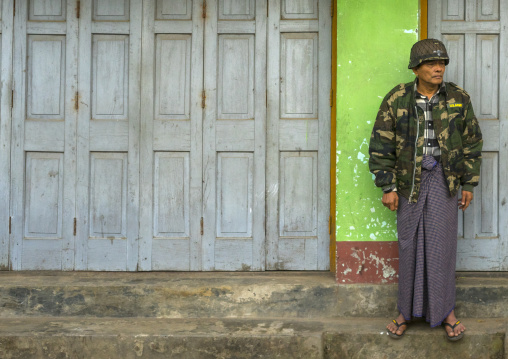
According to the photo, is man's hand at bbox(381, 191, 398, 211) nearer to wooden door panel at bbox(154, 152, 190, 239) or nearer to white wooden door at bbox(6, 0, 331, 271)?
white wooden door at bbox(6, 0, 331, 271)

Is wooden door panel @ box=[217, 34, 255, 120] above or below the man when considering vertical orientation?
above

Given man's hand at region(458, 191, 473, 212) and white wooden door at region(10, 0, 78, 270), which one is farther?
white wooden door at region(10, 0, 78, 270)

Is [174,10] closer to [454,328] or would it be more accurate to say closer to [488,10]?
[488,10]

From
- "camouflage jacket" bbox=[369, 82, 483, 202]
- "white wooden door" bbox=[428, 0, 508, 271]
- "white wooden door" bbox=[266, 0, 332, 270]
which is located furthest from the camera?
"white wooden door" bbox=[266, 0, 332, 270]

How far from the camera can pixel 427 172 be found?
439cm

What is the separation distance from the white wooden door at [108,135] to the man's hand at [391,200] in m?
1.85

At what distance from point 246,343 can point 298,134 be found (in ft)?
5.25

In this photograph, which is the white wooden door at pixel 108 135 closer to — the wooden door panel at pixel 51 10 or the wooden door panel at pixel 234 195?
the wooden door panel at pixel 51 10

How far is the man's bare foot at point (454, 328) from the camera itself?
4.40 metres

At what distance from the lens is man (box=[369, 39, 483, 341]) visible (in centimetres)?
435

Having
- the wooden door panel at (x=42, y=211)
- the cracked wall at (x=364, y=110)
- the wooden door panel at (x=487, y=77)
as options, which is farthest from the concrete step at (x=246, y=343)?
the wooden door panel at (x=487, y=77)

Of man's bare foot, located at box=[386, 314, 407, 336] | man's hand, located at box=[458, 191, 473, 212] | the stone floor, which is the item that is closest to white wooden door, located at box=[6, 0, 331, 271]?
the stone floor

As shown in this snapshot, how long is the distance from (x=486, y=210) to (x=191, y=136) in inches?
88.4

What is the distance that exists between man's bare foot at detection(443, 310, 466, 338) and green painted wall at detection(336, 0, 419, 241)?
0.66 meters
